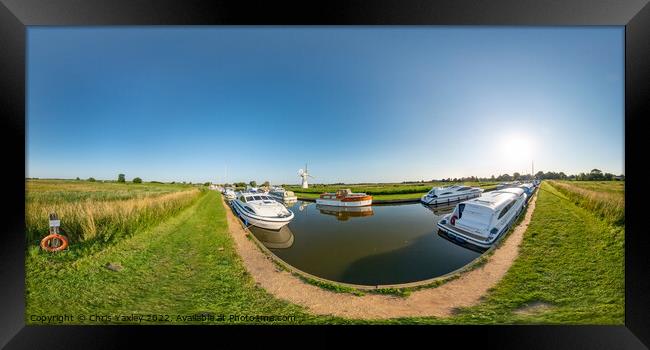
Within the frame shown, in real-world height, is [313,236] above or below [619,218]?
below

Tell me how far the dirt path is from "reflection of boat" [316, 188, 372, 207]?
119cm

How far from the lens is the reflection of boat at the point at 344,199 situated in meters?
2.90

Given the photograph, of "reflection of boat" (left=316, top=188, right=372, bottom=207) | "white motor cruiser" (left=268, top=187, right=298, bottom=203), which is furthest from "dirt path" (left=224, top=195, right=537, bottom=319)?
"reflection of boat" (left=316, top=188, right=372, bottom=207)

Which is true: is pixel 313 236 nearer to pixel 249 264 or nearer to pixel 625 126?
pixel 249 264

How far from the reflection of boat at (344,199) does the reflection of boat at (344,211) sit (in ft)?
0.20

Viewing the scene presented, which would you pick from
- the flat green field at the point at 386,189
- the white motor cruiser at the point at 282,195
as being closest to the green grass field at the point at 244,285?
the white motor cruiser at the point at 282,195

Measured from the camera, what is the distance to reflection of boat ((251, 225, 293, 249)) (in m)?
2.64

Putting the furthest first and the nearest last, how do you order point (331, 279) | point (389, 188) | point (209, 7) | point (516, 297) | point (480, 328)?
1. point (389, 188)
2. point (331, 279)
3. point (516, 297)
4. point (480, 328)
5. point (209, 7)

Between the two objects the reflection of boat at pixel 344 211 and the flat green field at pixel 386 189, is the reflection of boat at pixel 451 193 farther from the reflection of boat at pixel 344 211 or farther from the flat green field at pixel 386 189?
the reflection of boat at pixel 344 211

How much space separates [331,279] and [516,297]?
2.27 metres

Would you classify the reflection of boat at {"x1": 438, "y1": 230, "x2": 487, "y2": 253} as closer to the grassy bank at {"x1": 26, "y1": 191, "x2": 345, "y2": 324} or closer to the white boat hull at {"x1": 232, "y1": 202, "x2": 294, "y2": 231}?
the grassy bank at {"x1": 26, "y1": 191, "x2": 345, "y2": 324}

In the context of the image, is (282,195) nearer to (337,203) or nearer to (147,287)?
(337,203)

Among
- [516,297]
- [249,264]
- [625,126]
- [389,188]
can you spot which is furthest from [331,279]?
[625,126]

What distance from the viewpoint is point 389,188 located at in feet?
9.80
